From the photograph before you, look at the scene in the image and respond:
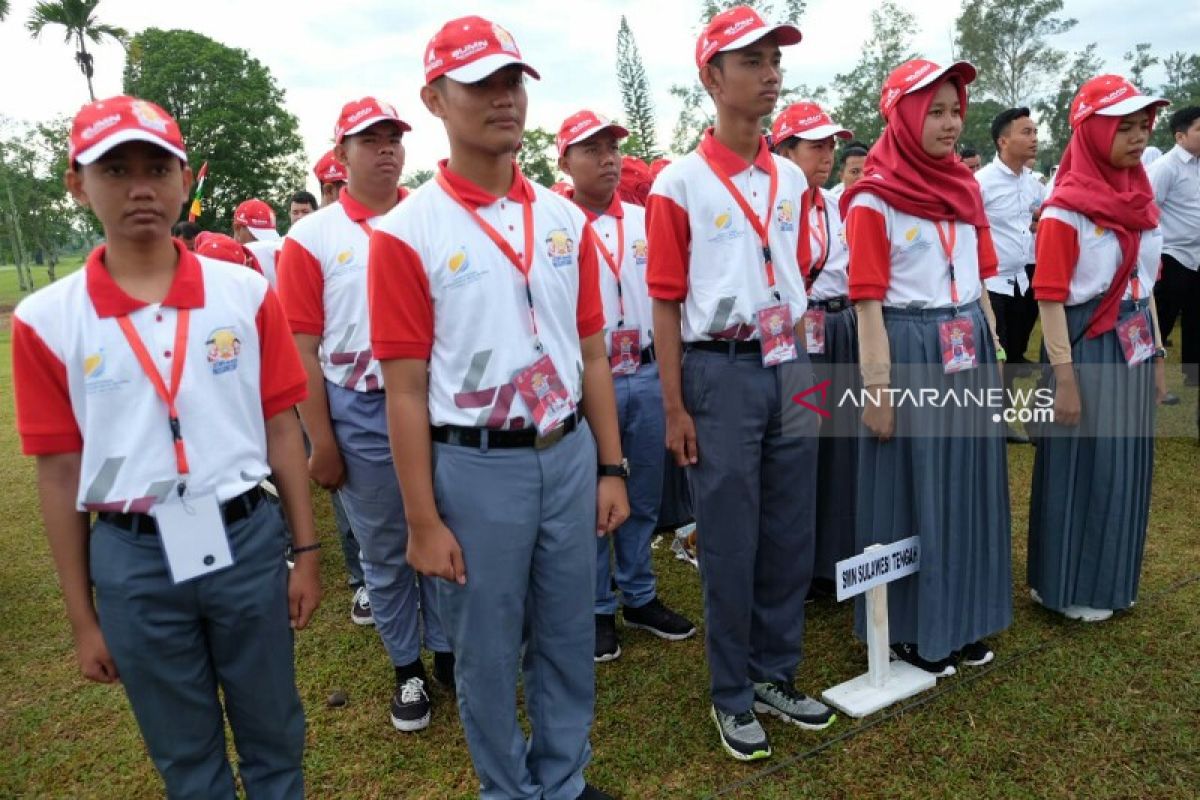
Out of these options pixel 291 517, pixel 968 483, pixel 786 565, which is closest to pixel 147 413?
pixel 291 517

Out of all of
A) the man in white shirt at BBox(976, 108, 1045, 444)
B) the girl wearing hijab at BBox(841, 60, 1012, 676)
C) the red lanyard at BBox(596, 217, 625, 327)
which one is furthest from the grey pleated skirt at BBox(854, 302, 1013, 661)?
the man in white shirt at BBox(976, 108, 1045, 444)

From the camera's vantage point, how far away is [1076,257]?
10.4 feet

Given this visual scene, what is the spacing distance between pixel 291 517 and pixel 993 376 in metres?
2.45

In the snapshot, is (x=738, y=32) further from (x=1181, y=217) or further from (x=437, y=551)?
(x=1181, y=217)

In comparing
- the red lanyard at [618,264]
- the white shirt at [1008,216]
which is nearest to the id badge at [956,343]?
the red lanyard at [618,264]

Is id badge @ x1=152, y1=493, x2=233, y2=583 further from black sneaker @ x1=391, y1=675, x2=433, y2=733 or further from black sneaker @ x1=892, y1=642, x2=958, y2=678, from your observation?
black sneaker @ x1=892, y1=642, x2=958, y2=678

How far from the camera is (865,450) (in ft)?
10.1

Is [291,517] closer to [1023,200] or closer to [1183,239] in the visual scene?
[1023,200]

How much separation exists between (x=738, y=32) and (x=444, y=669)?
2.54m

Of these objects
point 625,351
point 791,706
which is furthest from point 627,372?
point 791,706

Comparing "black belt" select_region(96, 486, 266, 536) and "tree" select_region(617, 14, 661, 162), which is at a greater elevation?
"tree" select_region(617, 14, 661, 162)

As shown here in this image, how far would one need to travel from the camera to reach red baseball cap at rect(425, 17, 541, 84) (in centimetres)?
184

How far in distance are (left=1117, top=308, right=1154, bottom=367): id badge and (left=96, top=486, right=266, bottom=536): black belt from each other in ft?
10.5

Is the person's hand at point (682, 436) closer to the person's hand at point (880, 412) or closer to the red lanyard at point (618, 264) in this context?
the person's hand at point (880, 412)
